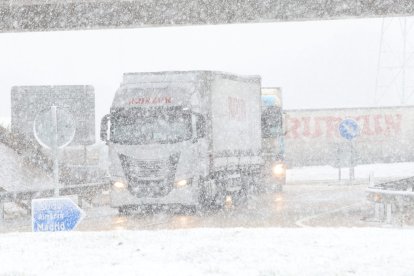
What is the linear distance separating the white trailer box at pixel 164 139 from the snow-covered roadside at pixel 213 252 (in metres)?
7.77

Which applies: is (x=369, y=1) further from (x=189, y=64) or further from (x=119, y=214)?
(x=189, y=64)

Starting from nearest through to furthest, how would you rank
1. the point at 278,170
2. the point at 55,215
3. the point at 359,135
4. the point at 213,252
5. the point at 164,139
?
the point at 213,252 < the point at 55,215 < the point at 164,139 < the point at 278,170 < the point at 359,135

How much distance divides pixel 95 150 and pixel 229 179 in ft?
99.3

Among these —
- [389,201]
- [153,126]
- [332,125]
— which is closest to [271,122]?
[153,126]

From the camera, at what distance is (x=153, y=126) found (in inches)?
810

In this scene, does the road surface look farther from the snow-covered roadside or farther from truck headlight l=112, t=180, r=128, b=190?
the snow-covered roadside

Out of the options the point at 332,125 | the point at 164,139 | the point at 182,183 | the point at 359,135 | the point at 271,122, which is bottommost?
the point at 182,183

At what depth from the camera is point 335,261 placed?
894cm

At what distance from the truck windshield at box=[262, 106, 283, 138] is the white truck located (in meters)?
7.71

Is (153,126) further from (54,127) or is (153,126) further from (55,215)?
(55,215)

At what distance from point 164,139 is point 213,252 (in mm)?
10680

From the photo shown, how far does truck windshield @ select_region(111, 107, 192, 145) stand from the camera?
20438mm

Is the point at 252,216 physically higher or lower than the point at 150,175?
lower

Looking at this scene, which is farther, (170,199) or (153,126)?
(153,126)
